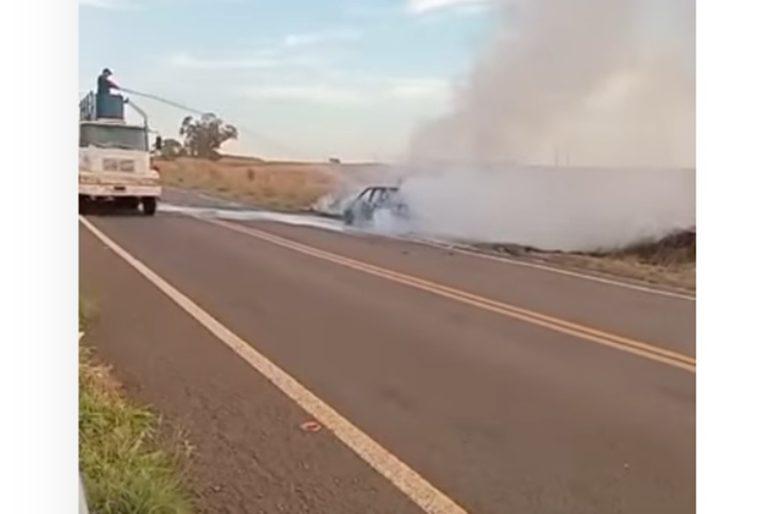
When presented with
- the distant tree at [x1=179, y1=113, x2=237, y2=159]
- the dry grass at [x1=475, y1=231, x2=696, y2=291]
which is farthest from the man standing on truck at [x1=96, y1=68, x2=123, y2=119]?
the dry grass at [x1=475, y1=231, x2=696, y2=291]

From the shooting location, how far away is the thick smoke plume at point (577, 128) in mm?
1457

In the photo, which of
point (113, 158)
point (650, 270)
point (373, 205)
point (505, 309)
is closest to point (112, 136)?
point (113, 158)

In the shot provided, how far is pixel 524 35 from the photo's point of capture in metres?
1.48

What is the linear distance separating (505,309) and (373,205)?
0.30 metres

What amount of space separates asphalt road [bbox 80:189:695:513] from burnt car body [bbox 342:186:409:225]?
4cm

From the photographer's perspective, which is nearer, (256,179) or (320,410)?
(320,410)

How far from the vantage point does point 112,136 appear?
1558 millimetres

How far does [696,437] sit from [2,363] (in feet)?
3.83

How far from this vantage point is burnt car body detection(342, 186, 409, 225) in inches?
61.4

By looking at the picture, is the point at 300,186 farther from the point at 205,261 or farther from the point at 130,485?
the point at 130,485

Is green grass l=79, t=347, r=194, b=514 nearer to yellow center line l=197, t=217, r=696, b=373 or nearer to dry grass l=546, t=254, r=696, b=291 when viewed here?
yellow center line l=197, t=217, r=696, b=373

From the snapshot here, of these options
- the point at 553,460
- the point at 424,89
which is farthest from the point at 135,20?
the point at 553,460

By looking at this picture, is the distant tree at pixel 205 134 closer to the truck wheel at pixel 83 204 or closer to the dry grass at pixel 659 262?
the truck wheel at pixel 83 204

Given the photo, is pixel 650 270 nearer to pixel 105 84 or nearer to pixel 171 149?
pixel 171 149
